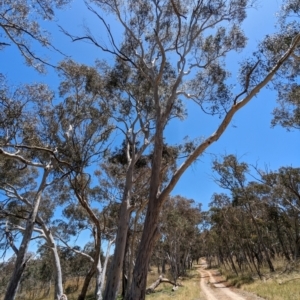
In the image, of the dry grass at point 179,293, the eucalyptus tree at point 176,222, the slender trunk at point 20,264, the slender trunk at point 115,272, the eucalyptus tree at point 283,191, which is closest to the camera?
the slender trunk at point 115,272

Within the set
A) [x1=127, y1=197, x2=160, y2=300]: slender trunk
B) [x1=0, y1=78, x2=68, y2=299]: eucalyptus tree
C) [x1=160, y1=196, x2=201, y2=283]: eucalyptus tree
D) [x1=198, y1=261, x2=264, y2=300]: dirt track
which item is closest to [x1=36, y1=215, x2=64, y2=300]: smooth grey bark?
[x1=0, y1=78, x2=68, y2=299]: eucalyptus tree

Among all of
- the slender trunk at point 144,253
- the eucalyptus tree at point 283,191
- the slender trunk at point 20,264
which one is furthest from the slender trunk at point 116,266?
the eucalyptus tree at point 283,191

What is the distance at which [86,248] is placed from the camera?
3055 centimetres

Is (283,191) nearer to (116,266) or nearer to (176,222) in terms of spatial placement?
(176,222)

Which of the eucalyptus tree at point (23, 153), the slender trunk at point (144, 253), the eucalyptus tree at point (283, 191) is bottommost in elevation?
the slender trunk at point (144, 253)

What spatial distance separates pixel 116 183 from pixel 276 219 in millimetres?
14898

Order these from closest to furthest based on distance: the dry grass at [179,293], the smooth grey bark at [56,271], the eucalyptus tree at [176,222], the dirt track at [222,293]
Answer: the smooth grey bark at [56,271] → the dirt track at [222,293] → the dry grass at [179,293] → the eucalyptus tree at [176,222]

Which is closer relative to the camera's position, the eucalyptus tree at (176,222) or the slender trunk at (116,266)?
the slender trunk at (116,266)

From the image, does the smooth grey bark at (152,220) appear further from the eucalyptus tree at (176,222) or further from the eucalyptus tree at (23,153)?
the eucalyptus tree at (176,222)

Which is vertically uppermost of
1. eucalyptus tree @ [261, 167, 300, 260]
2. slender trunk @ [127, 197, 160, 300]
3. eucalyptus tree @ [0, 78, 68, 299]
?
eucalyptus tree @ [261, 167, 300, 260]

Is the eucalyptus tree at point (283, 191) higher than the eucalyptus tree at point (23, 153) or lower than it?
higher

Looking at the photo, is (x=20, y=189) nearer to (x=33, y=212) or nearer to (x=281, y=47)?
(x=33, y=212)

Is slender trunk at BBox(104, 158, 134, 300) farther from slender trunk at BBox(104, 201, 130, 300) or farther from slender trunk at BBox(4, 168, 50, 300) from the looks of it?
slender trunk at BBox(4, 168, 50, 300)

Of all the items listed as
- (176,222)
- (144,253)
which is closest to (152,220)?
(144,253)
